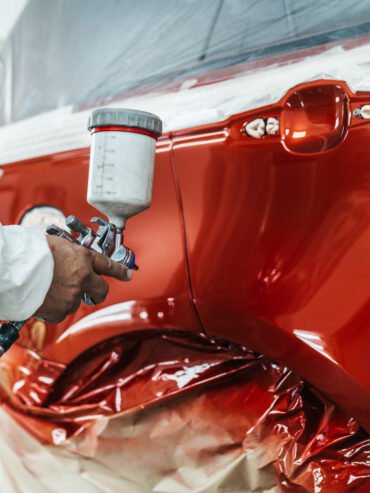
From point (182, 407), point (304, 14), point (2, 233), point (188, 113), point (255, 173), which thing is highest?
point (304, 14)

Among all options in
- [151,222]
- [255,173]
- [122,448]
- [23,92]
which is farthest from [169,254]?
[23,92]

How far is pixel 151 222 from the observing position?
1503 millimetres

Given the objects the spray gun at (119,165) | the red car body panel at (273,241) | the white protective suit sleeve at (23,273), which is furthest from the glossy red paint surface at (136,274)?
the white protective suit sleeve at (23,273)

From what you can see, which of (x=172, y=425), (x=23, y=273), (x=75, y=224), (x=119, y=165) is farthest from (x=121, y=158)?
(x=172, y=425)

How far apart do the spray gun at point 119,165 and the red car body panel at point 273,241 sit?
16 centimetres

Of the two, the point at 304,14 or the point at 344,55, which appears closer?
the point at 344,55

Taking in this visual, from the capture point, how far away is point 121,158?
1.27 metres

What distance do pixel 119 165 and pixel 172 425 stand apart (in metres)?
0.68

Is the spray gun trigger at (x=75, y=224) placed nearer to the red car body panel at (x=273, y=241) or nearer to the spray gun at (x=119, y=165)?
the spray gun at (x=119, y=165)

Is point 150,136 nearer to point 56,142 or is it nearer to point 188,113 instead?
point 188,113

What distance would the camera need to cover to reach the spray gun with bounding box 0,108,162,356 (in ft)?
4.13

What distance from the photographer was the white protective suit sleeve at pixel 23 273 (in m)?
1.16

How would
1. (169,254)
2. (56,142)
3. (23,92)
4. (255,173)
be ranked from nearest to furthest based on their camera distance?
(255,173) → (169,254) → (56,142) → (23,92)

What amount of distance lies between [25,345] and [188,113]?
882 mm
